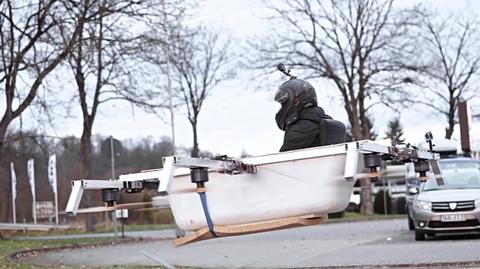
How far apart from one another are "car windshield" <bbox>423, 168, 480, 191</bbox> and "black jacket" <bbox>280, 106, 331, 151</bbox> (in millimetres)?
13003

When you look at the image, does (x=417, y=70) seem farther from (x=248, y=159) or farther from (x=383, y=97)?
(x=248, y=159)

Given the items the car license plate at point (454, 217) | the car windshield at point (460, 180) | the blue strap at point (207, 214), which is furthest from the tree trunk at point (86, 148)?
the blue strap at point (207, 214)

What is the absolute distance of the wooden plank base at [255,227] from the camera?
20.0ft

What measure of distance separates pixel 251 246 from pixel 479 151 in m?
20.6

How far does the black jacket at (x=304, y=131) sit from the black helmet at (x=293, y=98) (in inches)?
1.5

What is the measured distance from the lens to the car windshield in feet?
62.9

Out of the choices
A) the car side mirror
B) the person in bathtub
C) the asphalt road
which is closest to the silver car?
the car side mirror

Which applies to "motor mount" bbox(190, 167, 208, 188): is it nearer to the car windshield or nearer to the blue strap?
the blue strap

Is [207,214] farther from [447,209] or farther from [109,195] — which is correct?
[447,209]

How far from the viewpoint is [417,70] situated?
41.3m

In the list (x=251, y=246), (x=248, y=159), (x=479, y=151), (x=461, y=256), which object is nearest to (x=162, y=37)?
(x=251, y=246)

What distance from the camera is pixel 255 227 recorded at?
625 cm

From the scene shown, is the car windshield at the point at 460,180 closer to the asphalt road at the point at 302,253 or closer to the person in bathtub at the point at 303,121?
the asphalt road at the point at 302,253

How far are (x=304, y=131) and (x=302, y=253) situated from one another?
1153 centimetres
